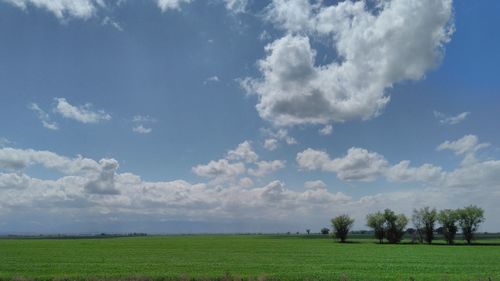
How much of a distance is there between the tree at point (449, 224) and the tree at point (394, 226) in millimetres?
12756

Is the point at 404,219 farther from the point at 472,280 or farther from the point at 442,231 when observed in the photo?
the point at 472,280

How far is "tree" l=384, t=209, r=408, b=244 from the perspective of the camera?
12775cm

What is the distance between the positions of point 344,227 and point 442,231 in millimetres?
33931

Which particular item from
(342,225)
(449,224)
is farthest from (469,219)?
(342,225)

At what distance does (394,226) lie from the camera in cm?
12900

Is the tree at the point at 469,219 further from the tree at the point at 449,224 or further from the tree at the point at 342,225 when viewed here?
the tree at the point at 342,225

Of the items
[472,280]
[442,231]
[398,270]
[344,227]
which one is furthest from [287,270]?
[344,227]

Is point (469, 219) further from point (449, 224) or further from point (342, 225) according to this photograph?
point (342, 225)

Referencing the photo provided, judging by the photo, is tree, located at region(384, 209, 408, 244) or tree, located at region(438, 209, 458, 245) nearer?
tree, located at region(438, 209, 458, 245)

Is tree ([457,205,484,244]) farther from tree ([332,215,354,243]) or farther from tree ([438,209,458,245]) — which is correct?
tree ([332,215,354,243])

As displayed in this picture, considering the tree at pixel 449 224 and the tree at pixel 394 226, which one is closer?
the tree at pixel 449 224

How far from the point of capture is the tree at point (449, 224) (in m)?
116

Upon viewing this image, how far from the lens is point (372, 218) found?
132500 mm

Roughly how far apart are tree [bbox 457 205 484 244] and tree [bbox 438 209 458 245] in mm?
1509
